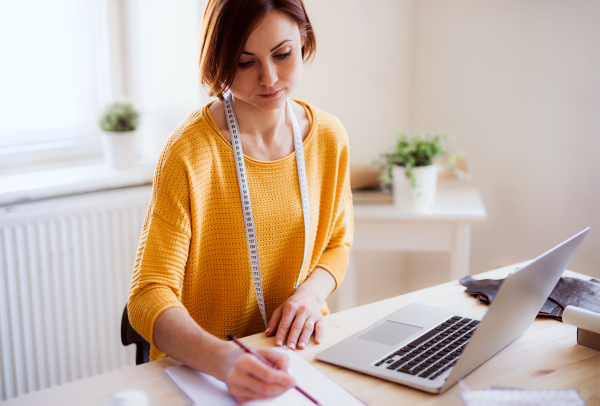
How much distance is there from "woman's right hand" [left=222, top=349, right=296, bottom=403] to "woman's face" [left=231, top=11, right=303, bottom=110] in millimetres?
555

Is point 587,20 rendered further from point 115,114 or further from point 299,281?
point 115,114

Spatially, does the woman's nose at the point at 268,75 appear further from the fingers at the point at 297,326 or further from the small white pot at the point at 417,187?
the small white pot at the point at 417,187

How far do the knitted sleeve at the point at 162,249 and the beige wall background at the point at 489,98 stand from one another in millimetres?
1339

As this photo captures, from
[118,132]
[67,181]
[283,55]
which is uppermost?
[283,55]

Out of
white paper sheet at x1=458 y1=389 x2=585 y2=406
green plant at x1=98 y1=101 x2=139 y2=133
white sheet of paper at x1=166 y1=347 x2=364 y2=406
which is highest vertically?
green plant at x1=98 y1=101 x2=139 y2=133

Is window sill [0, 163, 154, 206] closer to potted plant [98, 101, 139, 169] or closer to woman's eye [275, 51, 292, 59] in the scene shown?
potted plant [98, 101, 139, 169]

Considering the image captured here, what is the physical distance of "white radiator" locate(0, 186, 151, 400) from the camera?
6.47ft

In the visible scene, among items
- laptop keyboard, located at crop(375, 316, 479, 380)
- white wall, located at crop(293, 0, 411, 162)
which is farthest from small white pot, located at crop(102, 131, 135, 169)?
laptop keyboard, located at crop(375, 316, 479, 380)

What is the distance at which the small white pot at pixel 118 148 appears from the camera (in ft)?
7.47

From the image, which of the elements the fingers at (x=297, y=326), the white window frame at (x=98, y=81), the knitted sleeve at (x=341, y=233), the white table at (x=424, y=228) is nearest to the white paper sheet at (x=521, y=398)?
the fingers at (x=297, y=326)

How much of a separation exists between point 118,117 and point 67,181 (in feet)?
1.06

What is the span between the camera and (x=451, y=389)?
3.02 ft

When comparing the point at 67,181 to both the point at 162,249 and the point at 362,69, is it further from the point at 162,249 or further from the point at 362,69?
the point at 362,69

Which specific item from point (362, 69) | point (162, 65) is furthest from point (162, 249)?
point (362, 69)
